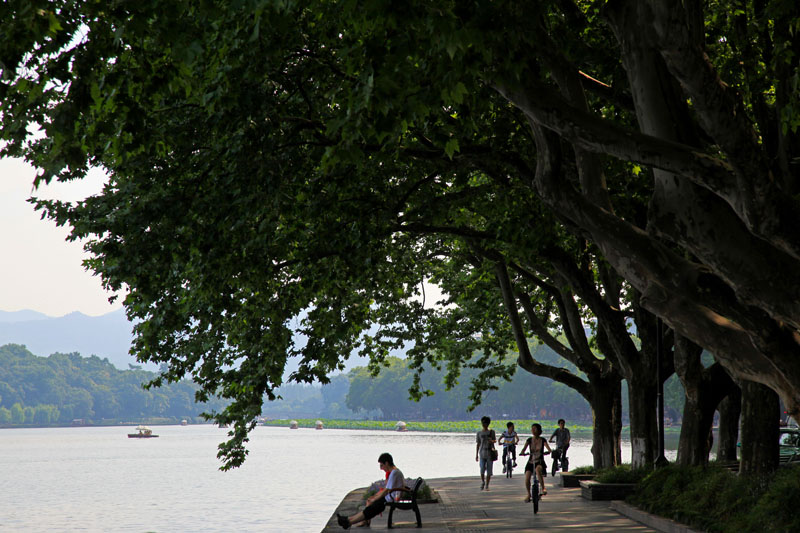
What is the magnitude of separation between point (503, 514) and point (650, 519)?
10.9ft

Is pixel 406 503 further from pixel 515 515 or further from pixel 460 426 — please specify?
pixel 460 426

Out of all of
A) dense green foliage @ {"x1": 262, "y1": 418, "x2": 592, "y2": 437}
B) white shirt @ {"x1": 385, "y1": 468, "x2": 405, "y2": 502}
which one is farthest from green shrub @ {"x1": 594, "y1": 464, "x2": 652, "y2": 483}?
dense green foliage @ {"x1": 262, "y1": 418, "x2": 592, "y2": 437}

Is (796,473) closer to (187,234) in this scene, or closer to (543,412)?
(187,234)

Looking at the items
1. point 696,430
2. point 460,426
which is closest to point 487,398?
point 460,426

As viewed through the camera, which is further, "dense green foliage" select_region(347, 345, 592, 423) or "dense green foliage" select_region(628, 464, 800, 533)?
"dense green foliage" select_region(347, 345, 592, 423)

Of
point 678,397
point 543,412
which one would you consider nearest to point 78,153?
point 678,397

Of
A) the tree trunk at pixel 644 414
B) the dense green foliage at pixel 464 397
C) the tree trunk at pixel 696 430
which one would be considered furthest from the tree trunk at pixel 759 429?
the dense green foliage at pixel 464 397

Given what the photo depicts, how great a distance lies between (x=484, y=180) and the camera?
66.9 feet

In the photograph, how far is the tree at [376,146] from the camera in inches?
282

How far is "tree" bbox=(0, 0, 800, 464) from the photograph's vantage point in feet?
23.5

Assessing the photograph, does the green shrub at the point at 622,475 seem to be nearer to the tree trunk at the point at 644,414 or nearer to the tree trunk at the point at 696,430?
the tree trunk at the point at 644,414

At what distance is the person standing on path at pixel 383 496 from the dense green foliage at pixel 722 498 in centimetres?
432

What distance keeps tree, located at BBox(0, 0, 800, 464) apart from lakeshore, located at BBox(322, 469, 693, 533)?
344 centimetres

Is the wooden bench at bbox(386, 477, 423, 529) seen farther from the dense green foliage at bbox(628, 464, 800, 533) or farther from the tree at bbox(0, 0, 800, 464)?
the dense green foliage at bbox(628, 464, 800, 533)
